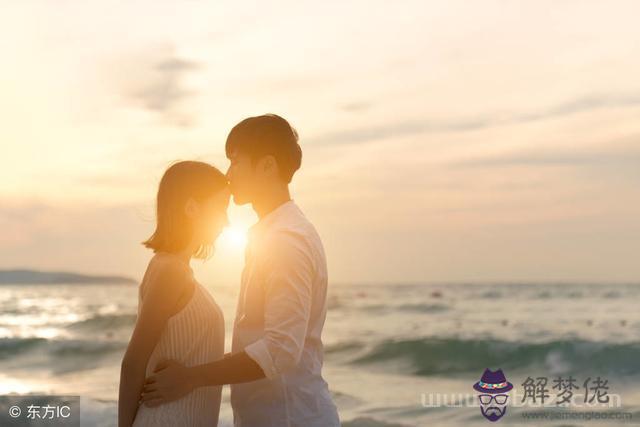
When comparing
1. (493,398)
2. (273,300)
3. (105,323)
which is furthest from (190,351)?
(105,323)

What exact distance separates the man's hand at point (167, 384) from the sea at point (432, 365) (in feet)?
20.3

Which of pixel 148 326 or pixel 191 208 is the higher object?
pixel 191 208

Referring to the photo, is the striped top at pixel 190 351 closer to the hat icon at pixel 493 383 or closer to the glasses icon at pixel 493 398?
the glasses icon at pixel 493 398

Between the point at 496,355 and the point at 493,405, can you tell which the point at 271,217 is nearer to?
the point at 493,405

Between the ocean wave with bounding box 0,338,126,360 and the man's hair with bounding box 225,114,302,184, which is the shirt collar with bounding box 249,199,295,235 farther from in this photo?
the ocean wave with bounding box 0,338,126,360

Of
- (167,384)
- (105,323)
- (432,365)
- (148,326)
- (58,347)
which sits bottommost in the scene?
(167,384)

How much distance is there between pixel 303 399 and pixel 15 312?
37.6 m

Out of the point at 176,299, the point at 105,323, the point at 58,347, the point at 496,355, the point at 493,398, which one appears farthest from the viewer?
the point at 105,323

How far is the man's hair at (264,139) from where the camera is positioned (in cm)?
299

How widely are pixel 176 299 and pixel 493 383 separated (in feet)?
42.9

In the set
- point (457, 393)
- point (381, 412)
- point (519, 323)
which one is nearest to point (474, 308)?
point (519, 323)

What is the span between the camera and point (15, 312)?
124 feet

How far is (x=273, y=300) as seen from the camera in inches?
111

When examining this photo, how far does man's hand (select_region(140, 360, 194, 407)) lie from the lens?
3.02 metres
